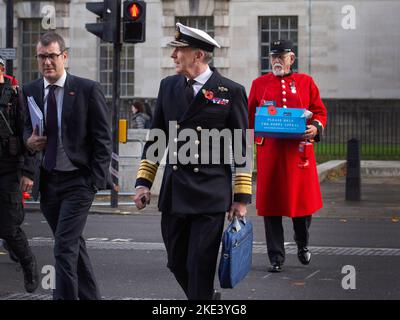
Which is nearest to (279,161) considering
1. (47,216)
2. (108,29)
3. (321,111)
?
(321,111)

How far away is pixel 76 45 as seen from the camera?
1416 inches

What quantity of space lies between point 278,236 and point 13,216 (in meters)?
2.45

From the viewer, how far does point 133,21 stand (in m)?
17.3

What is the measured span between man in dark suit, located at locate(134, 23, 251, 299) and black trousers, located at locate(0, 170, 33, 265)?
236cm

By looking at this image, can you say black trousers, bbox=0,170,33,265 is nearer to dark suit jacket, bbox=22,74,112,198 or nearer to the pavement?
dark suit jacket, bbox=22,74,112,198

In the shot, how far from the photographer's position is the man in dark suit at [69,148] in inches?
304

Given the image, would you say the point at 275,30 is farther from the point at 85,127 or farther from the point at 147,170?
the point at 147,170

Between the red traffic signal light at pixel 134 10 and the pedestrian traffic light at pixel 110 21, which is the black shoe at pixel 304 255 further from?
the red traffic signal light at pixel 134 10

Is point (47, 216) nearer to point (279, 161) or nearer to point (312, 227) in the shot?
point (279, 161)

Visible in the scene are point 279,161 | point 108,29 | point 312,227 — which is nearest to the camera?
point 279,161

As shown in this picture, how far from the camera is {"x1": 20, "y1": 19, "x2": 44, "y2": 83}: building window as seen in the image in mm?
36688

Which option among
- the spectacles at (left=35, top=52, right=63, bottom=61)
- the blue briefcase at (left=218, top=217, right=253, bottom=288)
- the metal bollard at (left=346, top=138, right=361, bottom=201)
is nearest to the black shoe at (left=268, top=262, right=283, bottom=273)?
the blue briefcase at (left=218, top=217, right=253, bottom=288)

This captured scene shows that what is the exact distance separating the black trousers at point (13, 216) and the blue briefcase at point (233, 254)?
269 cm
